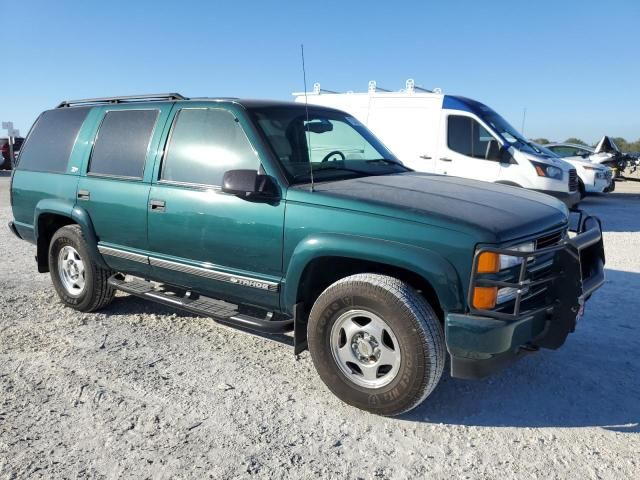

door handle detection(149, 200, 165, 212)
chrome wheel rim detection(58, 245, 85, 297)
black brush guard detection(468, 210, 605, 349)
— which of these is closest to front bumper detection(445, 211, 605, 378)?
black brush guard detection(468, 210, 605, 349)

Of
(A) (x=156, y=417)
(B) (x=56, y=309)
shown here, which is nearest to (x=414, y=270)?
(A) (x=156, y=417)

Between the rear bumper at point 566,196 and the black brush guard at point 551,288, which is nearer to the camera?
the black brush guard at point 551,288

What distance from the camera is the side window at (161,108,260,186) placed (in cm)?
376

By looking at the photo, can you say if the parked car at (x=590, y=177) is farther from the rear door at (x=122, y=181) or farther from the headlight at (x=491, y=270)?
the headlight at (x=491, y=270)

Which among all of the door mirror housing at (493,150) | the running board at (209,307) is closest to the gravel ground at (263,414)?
the running board at (209,307)

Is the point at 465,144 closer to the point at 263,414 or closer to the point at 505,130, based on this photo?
the point at 505,130

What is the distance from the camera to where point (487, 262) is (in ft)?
9.23

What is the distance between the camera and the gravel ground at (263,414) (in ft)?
8.87

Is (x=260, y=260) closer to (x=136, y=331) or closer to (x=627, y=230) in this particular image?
(x=136, y=331)

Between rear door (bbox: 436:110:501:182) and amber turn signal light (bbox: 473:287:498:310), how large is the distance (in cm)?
701

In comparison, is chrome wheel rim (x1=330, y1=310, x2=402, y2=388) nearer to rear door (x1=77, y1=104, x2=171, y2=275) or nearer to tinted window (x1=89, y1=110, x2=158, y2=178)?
rear door (x1=77, y1=104, x2=171, y2=275)

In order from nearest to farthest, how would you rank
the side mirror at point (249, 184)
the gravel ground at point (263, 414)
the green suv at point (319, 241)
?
the gravel ground at point (263, 414), the green suv at point (319, 241), the side mirror at point (249, 184)

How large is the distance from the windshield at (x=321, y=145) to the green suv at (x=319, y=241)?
2 centimetres

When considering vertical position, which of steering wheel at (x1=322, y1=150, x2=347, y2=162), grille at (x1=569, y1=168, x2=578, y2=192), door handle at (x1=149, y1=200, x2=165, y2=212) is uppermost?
steering wheel at (x1=322, y1=150, x2=347, y2=162)
